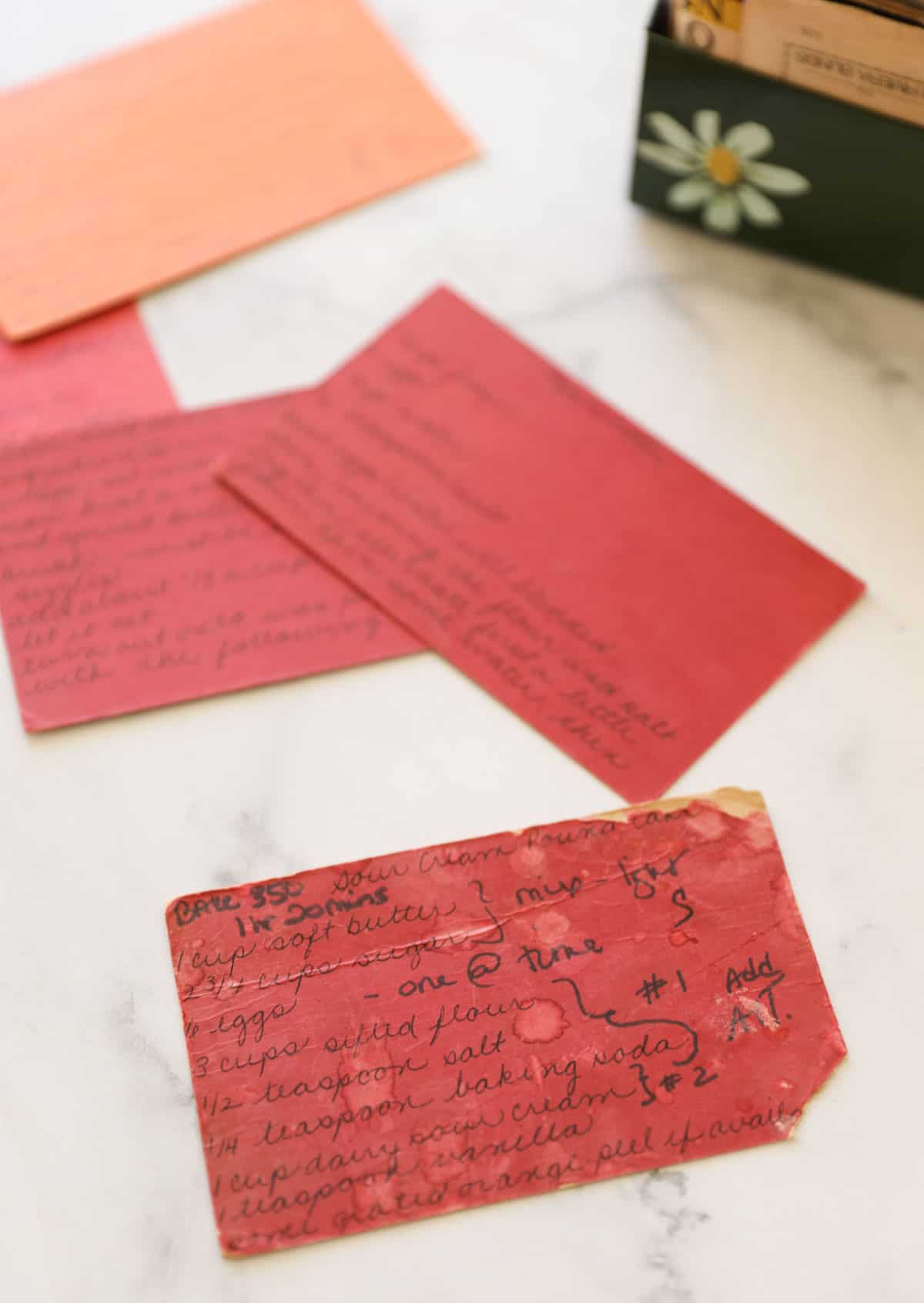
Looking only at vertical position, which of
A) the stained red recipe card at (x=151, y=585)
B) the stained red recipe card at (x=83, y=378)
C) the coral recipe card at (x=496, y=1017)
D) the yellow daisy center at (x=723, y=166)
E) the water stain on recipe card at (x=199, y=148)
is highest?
the yellow daisy center at (x=723, y=166)

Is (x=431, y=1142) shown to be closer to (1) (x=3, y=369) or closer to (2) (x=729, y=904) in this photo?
(2) (x=729, y=904)

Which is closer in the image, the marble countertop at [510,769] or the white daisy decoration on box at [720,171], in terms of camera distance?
the marble countertop at [510,769]

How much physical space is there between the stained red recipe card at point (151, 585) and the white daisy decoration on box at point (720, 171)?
0.78ft

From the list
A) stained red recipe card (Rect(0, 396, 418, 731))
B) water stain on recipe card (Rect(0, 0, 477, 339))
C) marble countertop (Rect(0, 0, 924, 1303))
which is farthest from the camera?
water stain on recipe card (Rect(0, 0, 477, 339))

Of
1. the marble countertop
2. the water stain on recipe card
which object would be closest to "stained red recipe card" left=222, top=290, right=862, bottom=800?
the marble countertop

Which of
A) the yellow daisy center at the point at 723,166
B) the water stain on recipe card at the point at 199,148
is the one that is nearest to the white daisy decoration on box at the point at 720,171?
the yellow daisy center at the point at 723,166

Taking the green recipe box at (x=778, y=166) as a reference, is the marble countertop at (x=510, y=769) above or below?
below

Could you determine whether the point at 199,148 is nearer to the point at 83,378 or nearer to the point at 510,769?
the point at 83,378

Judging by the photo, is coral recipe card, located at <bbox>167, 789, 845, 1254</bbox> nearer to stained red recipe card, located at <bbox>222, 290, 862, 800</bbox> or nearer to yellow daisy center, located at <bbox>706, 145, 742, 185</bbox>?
stained red recipe card, located at <bbox>222, 290, 862, 800</bbox>

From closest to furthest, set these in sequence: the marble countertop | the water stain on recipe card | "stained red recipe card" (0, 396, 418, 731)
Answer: the marble countertop, "stained red recipe card" (0, 396, 418, 731), the water stain on recipe card

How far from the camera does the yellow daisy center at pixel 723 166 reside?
648 millimetres

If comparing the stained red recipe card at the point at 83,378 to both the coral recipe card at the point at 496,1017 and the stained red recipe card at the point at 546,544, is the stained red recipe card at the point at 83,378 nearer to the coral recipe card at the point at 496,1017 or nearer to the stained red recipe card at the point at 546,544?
the stained red recipe card at the point at 546,544

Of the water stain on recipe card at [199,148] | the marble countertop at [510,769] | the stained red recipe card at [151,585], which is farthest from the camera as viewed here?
the water stain on recipe card at [199,148]

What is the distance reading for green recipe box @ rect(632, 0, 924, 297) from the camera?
2.00ft
